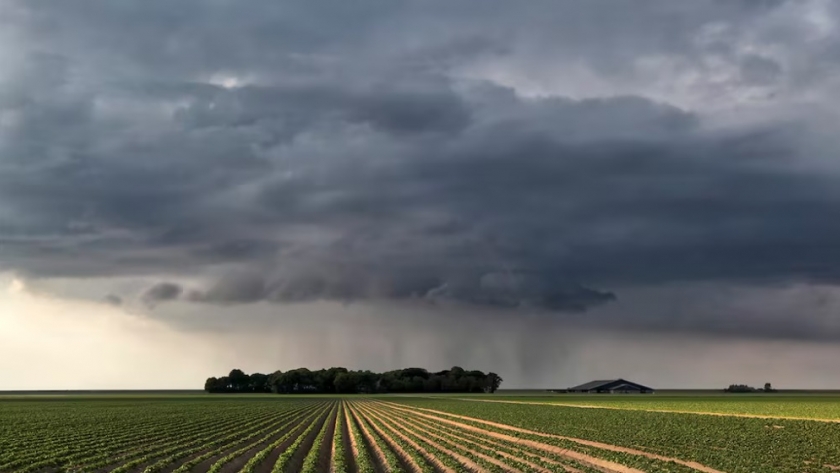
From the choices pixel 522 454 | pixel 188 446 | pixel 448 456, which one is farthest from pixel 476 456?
pixel 188 446

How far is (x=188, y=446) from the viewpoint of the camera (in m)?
42.6

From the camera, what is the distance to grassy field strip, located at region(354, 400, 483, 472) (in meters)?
31.1

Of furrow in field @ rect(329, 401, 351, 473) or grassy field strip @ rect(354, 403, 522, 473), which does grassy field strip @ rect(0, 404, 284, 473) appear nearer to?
furrow in field @ rect(329, 401, 351, 473)

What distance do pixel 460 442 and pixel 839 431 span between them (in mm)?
26133

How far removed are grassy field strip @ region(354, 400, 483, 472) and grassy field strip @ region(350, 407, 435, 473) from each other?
0.77m

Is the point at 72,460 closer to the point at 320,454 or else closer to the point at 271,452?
the point at 271,452

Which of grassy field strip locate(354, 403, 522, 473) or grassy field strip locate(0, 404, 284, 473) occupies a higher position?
grassy field strip locate(354, 403, 522, 473)

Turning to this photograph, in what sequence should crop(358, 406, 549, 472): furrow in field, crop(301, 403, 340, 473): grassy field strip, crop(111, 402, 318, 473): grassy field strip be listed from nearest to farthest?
crop(358, 406, 549, 472): furrow in field < crop(301, 403, 340, 473): grassy field strip < crop(111, 402, 318, 473): grassy field strip

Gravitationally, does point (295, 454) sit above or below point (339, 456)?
below

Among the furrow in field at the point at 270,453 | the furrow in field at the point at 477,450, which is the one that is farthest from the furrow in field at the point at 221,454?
the furrow in field at the point at 477,450

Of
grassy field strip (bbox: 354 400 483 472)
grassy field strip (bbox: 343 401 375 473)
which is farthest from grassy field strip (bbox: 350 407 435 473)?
grassy field strip (bbox: 343 401 375 473)

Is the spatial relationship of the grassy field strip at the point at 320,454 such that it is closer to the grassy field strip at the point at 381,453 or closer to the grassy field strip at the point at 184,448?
the grassy field strip at the point at 381,453

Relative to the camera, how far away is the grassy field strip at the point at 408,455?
31323 millimetres

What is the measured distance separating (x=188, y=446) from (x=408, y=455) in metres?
15.0
